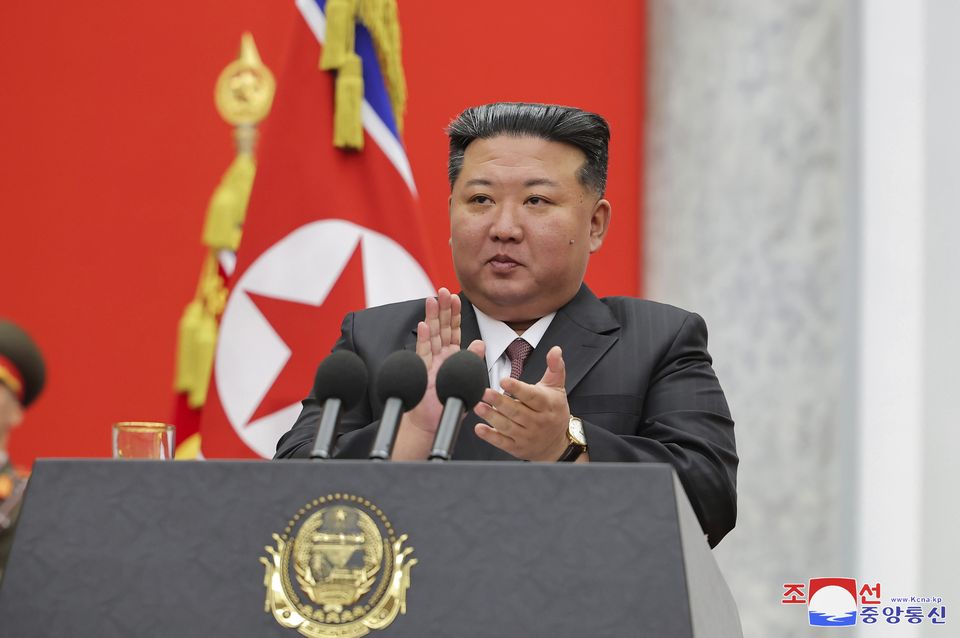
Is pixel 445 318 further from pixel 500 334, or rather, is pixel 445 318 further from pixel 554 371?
pixel 500 334

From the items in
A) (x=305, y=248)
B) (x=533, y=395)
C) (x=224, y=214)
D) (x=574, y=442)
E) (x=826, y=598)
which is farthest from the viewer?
(x=224, y=214)

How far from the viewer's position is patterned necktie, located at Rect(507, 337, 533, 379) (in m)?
1.94

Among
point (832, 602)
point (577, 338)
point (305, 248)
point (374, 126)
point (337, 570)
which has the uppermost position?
point (374, 126)

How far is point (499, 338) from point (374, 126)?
1368 mm

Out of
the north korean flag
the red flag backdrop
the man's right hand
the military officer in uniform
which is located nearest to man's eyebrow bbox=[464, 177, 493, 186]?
the man's right hand

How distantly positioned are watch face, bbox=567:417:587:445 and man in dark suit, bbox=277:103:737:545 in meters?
0.25

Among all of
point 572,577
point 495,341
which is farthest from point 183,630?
point 495,341

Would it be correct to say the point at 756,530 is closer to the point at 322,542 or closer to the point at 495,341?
the point at 495,341

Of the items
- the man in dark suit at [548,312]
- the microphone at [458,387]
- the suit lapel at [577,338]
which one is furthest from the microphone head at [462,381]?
the suit lapel at [577,338]

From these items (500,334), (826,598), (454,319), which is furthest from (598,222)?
(826,598)

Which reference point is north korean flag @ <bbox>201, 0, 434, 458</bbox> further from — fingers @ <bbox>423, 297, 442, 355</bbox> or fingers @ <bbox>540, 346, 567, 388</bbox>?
fingers @ <bbox>540, 346, 567, 388</bbox>

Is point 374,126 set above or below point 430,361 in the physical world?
above

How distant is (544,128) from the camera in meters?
1.99

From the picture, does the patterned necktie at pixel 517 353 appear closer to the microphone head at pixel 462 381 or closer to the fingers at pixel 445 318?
the fingers at pixel 445 318
